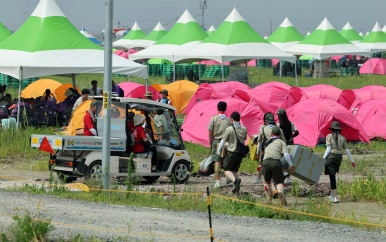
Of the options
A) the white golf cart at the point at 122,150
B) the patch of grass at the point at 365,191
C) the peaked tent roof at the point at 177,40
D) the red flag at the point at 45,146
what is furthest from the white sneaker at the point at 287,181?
the peaked tent roof at the point at 177,40

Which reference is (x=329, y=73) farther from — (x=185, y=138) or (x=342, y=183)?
(x=342, y=183)

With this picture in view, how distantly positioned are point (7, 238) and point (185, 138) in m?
14.7

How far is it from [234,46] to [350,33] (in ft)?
149

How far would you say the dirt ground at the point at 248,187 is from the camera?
51.2 ft

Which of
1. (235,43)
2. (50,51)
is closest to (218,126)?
(50,51)

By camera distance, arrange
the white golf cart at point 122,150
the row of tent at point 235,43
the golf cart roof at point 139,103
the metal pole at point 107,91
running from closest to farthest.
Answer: the metal pole at point 107,91 < the white golf cart at point 122,150 < the golf cart roof at point 139,103 < the row of tent at point 235,43

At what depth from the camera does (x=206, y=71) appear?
6134 cm

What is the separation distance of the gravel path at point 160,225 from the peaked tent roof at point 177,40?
2763 cm

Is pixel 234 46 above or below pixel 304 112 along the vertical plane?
above

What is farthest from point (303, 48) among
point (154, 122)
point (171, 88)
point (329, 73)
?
point (154, 122)

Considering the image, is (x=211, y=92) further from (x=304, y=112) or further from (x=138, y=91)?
(x=304, y=112)

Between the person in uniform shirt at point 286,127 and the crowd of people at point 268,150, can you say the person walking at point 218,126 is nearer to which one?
the crowd of people at point 268,150

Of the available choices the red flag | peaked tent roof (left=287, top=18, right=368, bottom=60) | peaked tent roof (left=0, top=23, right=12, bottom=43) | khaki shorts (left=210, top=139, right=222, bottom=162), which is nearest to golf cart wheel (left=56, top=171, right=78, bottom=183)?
the red flag

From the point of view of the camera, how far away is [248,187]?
18.1 metres
